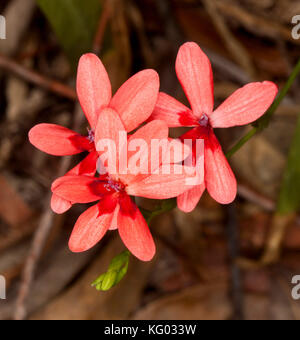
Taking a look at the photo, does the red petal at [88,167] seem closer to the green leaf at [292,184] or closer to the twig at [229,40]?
the green leaf at [292,184]

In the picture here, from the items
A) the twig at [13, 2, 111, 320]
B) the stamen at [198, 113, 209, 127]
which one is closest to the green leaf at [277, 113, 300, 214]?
the stamen at [198, 113, 209, 127]

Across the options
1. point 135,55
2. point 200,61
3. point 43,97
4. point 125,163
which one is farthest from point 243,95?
point 43,97

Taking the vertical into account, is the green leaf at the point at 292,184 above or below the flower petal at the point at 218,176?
above

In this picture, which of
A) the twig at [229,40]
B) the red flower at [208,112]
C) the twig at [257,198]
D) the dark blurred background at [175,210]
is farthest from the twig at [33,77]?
the red flower at [208,112]

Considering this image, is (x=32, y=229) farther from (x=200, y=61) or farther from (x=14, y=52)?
(x=200, y=61)

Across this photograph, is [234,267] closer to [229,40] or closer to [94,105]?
[229,40]

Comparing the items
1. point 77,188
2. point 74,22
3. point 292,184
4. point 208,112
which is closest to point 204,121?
point 208,112
